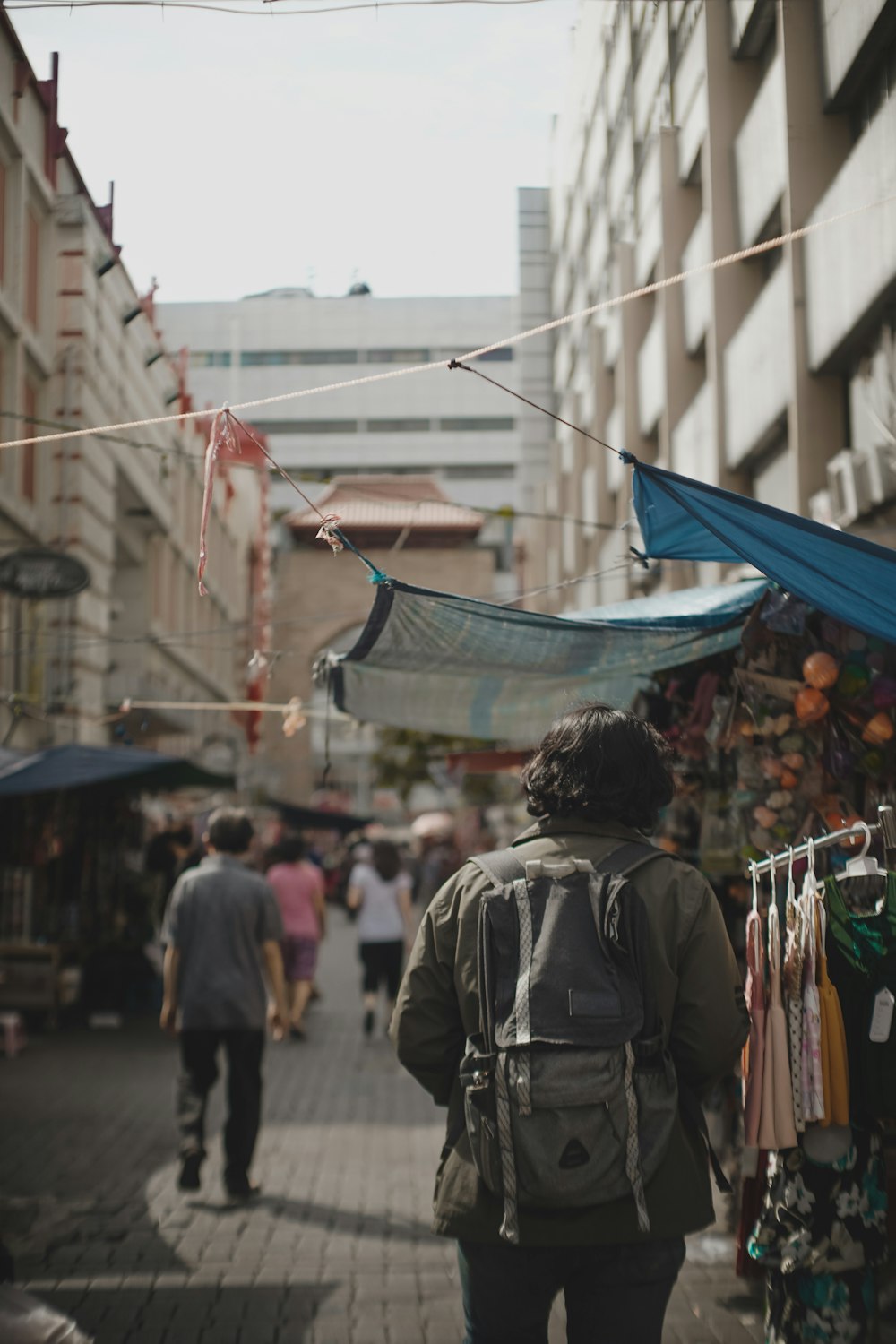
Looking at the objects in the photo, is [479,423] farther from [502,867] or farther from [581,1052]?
[581,1052]

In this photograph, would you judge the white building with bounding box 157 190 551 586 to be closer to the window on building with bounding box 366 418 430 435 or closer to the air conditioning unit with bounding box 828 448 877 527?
the window on building with bounding box 366 418 430 435

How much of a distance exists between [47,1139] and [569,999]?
6.61 metres

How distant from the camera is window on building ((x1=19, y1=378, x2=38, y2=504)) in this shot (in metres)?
15.9

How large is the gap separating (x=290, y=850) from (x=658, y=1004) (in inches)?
405

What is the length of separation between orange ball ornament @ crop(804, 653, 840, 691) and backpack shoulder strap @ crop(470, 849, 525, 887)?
2.71m

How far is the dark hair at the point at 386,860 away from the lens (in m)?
12.7

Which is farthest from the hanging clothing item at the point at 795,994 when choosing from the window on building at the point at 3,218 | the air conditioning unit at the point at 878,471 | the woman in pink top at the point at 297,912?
the woman in pink top at the point at 297,912

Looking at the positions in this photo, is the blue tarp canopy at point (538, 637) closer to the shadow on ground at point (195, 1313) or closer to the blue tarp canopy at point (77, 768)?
the shadow on ground at point (195, 1313)

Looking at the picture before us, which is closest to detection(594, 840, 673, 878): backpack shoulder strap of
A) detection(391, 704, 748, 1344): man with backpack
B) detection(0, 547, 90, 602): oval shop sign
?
detection(391, 704, 748, 1344): man with backpack

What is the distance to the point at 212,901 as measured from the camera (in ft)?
23.3

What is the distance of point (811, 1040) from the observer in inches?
155

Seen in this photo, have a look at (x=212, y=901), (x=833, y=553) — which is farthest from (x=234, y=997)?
(x=833, y=553)

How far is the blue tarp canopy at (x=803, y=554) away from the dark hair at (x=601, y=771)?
1499 millimetres

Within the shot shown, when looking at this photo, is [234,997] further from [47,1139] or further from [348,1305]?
[47,1139]
